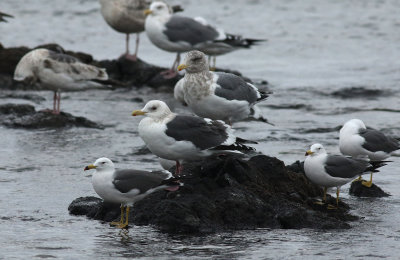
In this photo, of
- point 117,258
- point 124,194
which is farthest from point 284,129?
point 117,258

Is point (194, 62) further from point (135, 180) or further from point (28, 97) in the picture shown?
point (28, 97)

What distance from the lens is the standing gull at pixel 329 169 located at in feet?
28.3

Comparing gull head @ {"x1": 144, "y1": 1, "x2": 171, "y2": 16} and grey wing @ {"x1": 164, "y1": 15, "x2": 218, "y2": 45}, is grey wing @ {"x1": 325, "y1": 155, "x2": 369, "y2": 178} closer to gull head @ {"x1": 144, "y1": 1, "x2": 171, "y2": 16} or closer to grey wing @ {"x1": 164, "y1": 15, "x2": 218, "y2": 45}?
grey wing @ {"x1": 164, "y1": 15, "x2": 218, "y2": 45}

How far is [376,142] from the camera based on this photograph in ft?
32.4

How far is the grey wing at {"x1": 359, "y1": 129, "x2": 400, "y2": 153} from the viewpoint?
9828mm

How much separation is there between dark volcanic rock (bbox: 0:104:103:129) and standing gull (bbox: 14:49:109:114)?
12.3 inches

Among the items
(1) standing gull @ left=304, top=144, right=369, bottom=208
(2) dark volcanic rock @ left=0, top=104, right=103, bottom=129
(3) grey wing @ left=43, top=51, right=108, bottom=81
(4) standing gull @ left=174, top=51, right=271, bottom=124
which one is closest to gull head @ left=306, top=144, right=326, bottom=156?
(1) standing gull @ left=304, top=144, right=369, bottom=208

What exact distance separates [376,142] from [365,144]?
0.55 feet

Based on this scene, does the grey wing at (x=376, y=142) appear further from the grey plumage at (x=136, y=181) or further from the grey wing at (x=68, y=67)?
the grey wing at (x=68, y=67)

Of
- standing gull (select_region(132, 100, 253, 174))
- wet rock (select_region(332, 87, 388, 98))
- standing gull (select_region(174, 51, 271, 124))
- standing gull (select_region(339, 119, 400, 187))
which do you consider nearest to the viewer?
standing gull (select_region(132, 100, 253, 174))

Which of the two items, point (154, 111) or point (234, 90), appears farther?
point (234, 90)

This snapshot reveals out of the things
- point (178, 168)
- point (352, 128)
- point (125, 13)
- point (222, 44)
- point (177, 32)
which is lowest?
point (178, 168)

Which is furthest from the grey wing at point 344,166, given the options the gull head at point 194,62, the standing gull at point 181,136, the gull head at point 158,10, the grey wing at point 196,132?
the gull head at point 158,10

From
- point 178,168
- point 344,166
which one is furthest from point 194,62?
point 344,166
